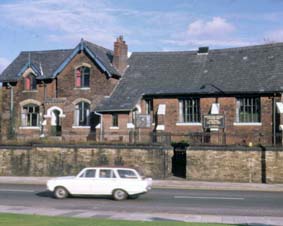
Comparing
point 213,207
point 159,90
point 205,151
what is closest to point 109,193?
point 213,207

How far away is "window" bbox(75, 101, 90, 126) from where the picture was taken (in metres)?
45.5

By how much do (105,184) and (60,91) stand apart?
983 inches

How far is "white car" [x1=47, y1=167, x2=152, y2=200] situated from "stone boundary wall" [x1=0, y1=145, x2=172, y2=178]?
10130mm

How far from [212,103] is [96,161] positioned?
1159 centimetres

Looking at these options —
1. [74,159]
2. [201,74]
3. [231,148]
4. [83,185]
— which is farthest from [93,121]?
[83,185]

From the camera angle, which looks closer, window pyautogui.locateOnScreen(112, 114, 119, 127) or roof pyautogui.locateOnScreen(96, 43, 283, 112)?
roof pyautogui.locateOnScreen(96, 43, 283, 112)

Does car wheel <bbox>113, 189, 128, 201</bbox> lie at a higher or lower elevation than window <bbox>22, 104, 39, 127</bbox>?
lower

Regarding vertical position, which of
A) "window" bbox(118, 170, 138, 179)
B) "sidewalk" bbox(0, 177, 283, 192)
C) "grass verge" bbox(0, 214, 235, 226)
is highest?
"window" bbox(118, 170, 138, 179)

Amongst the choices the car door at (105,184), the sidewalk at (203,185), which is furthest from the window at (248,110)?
the car door at (105,184)

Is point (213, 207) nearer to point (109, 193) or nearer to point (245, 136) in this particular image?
point (109, 193)

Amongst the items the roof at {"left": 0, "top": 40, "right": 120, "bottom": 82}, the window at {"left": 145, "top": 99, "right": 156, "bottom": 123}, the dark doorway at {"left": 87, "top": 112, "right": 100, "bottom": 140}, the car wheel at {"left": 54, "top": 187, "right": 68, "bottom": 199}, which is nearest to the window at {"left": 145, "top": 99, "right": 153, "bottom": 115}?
the window at {"left": 145, "top": 99, "right": 156, "bottom": 123}

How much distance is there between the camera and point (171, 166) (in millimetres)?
34719

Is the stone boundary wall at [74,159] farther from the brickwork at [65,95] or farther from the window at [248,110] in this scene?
the window at [248,110]

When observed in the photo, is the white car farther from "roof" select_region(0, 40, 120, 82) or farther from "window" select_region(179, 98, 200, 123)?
"roof" select_region(0, 40, 120, 82)
